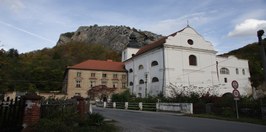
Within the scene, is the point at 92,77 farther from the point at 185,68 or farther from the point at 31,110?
the point at 31,110

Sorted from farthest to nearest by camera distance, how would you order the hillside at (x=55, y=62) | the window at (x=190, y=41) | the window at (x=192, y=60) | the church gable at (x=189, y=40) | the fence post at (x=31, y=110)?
the hillside at (x=55, y=62) → the window at (x=190, y=41) → the window at (x=192, y=60) → the church gable at (x=189, y=40) → the fence post at (x=31, y=110)

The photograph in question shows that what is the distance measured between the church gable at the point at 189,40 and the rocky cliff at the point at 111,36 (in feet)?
161

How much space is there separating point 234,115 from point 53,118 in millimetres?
13535

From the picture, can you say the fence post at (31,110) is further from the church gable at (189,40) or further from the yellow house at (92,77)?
the yellow house at (92,77)

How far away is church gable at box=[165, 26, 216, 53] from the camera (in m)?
38.9

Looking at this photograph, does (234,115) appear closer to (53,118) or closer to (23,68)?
(53,118)

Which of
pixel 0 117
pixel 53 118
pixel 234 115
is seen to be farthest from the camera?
pixel 234 115

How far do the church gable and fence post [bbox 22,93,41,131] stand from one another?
32.4 metres

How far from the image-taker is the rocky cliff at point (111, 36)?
98.4m

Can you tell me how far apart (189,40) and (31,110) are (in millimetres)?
36062

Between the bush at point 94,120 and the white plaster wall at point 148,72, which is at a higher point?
the white plaster wall at point 148,72

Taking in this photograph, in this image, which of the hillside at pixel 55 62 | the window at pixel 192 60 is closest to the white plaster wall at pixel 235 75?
the hillside at pixel 55 62

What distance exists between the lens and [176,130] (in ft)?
31.2

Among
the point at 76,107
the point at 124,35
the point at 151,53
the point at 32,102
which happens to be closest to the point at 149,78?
the point at 151,53
